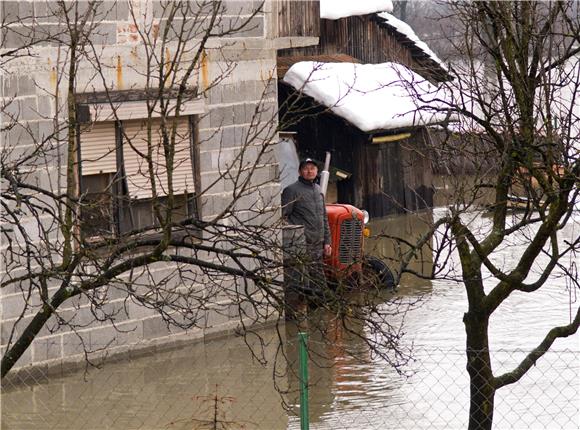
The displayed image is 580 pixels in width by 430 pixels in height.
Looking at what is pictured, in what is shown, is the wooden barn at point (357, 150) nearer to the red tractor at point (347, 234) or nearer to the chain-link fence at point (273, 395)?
the red tractor at point (347, 234)

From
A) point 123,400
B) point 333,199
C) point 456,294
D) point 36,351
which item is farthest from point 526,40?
point 333,199

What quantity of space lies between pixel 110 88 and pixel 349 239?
4.60 meters

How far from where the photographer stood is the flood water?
11.2m

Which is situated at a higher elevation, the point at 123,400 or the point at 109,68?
the point at 109,68

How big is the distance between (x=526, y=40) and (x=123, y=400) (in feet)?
17.8

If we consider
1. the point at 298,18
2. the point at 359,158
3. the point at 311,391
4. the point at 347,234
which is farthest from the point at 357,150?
the point at 311,391

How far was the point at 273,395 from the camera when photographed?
12.1 m

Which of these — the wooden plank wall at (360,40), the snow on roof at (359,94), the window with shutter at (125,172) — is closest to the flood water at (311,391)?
the window with shutter at (125,172)

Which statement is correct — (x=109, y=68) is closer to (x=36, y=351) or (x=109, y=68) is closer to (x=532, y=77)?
(x=36, y=351)

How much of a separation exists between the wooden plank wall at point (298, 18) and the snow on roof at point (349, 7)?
1105 centimetres

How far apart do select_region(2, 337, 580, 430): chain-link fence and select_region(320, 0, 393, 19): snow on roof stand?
13.9 meters

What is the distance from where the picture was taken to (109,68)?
44.4 ft

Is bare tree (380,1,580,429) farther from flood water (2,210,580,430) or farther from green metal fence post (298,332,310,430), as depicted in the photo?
flood water (2,210,580,430)

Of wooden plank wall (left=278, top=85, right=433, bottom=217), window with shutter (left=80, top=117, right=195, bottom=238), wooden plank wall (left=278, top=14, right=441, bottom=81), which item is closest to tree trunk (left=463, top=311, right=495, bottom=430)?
window with shutter (left=80, top=117, right=195, bottom=238)
